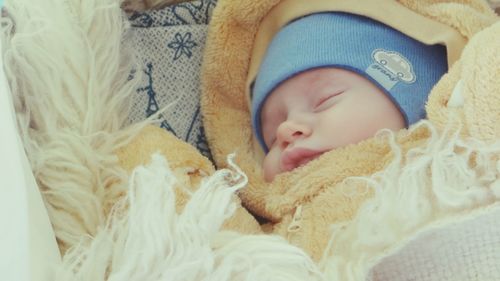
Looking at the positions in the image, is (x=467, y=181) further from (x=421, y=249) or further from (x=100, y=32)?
(x=100, y=32)

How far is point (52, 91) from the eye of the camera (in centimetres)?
79

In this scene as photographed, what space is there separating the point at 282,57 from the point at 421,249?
1.37 ft

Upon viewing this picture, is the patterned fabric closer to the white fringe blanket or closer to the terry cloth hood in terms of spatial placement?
the terry cloth hood

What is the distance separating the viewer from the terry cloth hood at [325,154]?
0.78 m

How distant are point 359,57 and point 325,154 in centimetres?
15

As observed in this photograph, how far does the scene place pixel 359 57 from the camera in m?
0.94

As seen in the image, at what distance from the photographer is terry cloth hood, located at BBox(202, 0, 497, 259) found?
0.78 metres

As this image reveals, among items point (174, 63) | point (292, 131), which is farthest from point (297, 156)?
point (174, 63)

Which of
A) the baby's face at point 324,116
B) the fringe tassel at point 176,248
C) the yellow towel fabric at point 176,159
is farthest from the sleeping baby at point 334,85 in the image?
the fringe tassel at point 176,248

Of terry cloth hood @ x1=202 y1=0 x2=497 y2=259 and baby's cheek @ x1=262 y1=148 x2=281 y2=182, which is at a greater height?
terry cloth hood @ x1=202 y1=0 x2=497 y2=259

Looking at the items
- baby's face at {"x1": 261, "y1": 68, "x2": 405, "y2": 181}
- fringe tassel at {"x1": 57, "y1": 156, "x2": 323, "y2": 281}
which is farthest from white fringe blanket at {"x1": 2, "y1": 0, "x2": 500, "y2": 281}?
baby's face at {"x1": 261, "y1": 68, "x2": 405, "y2": 181}

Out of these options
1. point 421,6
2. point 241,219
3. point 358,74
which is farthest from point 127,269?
point 421,6

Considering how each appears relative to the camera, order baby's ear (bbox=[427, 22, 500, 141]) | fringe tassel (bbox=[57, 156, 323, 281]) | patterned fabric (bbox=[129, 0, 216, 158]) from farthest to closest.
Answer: patterned fabric (bbox=[129, 0, 216, 158]), baby's ear (bbox=[427, 22, 500, 141]), fringe tassel (bbox=[57, 156, 323, 281])

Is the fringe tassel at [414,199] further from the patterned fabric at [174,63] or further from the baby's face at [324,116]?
the patterned fabric at [174,63]
